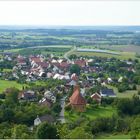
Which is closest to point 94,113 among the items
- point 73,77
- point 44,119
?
point 44,119

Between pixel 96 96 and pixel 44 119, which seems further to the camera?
pixel 96 96

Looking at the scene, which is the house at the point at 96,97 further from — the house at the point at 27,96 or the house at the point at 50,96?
the house at the point at 27,96

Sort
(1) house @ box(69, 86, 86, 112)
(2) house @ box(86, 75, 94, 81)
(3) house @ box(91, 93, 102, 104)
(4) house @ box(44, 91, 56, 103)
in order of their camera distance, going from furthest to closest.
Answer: (2) house @ box(86, 75, 94, 81), (3) house @ box(91, 93, 102, 104), (4) house @ box(44, 91, 56, 103), (1) house @ box(69, 86, 86, 112)

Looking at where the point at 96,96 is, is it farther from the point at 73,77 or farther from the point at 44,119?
the point at 73,77

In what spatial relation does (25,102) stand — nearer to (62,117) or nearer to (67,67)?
(62,117)

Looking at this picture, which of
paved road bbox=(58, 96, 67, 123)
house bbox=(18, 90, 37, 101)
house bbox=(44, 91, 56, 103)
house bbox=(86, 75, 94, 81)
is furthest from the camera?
house bbox=(86, 75, 94, 81)

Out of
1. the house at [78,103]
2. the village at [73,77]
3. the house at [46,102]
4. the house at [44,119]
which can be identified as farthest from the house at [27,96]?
the house at [44,119]

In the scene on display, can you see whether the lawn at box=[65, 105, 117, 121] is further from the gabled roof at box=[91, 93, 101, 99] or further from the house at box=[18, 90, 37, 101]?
the house at box=[18, 90, 37, 101]

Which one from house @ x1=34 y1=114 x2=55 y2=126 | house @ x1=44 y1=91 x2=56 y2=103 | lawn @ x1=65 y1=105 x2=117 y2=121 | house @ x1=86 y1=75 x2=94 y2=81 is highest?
house @ x1=34 y1=114 x2=55 y2=126

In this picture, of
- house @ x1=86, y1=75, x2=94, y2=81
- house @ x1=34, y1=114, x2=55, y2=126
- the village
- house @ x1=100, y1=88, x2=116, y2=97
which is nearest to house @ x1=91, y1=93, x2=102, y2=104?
the village
